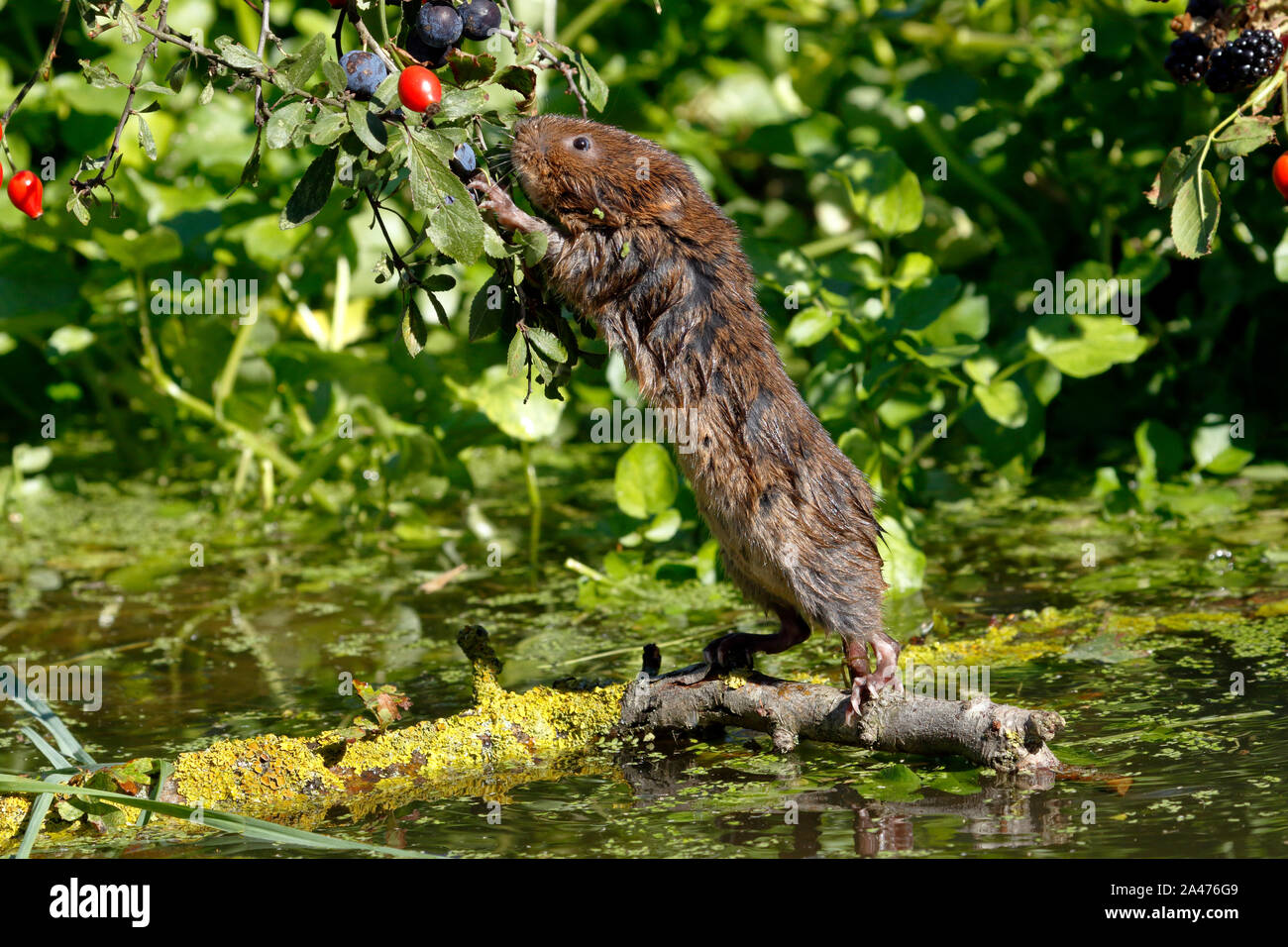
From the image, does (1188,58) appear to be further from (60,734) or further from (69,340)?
(69,340)

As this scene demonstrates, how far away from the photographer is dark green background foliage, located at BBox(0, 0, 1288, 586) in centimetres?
502

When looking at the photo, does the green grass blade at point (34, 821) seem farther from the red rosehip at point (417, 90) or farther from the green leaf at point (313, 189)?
the red rosehip at point (417, 90)

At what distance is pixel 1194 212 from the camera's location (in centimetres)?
351

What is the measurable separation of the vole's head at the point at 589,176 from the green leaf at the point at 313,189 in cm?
69

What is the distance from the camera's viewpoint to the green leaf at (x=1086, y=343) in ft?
16.1

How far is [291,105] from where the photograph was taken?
8.89 feet

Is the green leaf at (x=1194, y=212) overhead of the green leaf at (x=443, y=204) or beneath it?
overhead

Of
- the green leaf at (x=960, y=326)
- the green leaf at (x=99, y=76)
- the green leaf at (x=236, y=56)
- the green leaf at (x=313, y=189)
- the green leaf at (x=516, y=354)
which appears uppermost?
the green leaf at (x=236, y=56)

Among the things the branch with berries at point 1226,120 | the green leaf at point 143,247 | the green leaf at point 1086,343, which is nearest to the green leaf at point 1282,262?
the green leaf at point 1086,343

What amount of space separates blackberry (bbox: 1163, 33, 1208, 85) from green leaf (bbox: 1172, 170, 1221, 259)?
462 mm

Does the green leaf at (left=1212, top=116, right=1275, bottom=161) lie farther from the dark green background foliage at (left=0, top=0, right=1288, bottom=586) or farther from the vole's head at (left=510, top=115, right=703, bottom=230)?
the dark green background foliage at (left=0, top=0, right=1288, bottom=586)

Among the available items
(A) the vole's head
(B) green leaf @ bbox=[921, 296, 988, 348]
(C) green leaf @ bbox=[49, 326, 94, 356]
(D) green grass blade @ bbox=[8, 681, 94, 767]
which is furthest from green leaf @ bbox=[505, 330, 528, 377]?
(C) green leaf @ bbox=[49, 326, 94, 356]

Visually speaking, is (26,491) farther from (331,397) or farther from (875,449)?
(875,449)

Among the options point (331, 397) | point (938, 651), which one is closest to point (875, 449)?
point (938, 651)
